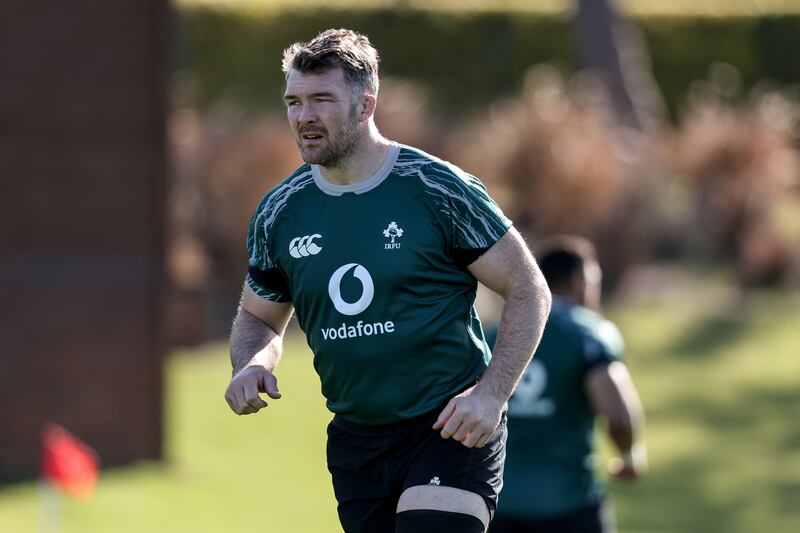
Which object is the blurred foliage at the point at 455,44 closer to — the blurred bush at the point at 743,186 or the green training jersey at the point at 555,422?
the blurred bush at the point at 743,186

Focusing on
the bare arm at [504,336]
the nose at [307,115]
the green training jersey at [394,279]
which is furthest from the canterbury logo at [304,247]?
the bare arm at [504,336]

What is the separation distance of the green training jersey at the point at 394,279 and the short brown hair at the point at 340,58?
0.27 meters

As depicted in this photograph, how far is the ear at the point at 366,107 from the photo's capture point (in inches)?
208

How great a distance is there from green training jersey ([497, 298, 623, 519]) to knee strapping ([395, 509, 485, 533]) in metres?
2.08

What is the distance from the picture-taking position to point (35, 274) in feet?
44.6

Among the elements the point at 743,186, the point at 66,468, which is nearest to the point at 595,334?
the point at 66,468

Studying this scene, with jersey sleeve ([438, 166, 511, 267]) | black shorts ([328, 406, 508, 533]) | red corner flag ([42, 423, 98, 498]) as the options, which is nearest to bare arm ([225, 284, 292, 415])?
black shorts ([328, 406, 508, 533])

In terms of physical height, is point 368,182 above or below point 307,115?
below

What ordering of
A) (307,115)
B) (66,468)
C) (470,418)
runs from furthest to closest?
1. (66,468)
2. (307,115)
3. (470,418)

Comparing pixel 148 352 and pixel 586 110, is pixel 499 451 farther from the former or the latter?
pixel 586 110

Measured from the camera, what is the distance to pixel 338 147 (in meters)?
5.21

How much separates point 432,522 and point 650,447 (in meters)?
11.1

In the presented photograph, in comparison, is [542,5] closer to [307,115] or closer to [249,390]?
[307,115]

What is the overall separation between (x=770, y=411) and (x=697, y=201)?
4.76 m
